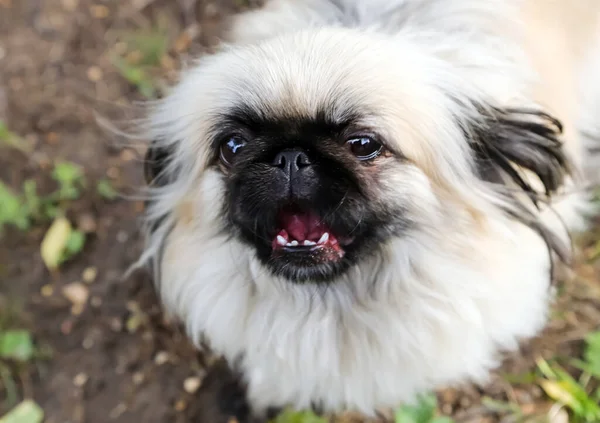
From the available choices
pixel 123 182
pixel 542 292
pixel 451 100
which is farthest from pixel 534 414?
pixel 123 182

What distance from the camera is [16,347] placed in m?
2.02

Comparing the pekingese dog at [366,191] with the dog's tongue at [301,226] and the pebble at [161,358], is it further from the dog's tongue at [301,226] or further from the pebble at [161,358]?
the pebble at [161,358]

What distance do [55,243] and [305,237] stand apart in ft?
4.38

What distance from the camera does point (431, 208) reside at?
3.94 feet

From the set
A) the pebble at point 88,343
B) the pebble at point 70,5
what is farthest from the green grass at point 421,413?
the pebble at point 70,5

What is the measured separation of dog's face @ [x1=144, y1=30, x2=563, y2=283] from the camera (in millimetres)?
1091

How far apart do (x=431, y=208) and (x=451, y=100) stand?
0.23m

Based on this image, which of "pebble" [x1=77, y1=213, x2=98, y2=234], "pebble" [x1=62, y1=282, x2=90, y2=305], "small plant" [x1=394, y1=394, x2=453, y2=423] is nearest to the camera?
"small plant" [x1=394, y1=394, x2=453, y2=423]

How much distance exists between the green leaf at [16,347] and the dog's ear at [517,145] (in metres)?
1.61

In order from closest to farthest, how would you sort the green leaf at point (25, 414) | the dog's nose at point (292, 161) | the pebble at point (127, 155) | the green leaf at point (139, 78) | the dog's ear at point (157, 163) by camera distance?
the dog's nose at point (292, 161), the dog's ear at point (157, 163), the green leaf at point (25, 414), the pebble at point (127, 155), the green leaf at point (139, 78)

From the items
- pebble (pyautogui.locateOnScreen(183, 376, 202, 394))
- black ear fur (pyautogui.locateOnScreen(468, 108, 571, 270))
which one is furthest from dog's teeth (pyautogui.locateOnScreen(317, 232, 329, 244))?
pebble (pyautogui.locateOnScreen(183, 376, 202, 394))

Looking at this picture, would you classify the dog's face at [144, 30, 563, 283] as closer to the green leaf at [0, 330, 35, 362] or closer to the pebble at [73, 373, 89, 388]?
the pebble at [73, 373, 89, 388]

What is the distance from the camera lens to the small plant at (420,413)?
165cm

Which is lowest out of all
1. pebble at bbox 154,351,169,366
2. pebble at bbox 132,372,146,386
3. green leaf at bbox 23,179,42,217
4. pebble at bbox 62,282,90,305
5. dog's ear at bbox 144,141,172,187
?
pebble at bbox 132,372,146,386
